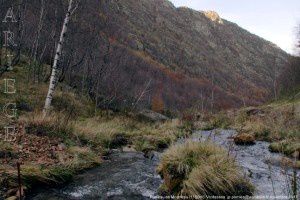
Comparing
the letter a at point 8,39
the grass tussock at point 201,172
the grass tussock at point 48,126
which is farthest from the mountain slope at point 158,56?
the grass tussock at point 48,126

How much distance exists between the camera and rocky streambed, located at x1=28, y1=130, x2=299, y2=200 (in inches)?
270

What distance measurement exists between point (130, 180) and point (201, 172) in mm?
2137

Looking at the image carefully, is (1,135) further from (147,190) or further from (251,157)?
(251,157)

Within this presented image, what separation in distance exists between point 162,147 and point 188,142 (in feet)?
20.0

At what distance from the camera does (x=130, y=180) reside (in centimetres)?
809

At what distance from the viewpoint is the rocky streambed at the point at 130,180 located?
22.5 ft

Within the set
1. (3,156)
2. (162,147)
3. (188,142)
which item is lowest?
(162,147)

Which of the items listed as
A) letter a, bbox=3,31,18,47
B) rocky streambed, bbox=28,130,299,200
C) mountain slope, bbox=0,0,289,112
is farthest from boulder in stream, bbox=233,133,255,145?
letter a, bbox=3,31,18,47

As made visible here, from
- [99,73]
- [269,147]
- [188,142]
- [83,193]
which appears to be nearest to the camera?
[83,193]

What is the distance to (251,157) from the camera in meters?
11.1

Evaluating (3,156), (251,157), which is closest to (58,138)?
(3,156)

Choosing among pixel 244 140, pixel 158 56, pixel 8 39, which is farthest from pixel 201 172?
pixel 158 56

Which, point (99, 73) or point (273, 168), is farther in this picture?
point (99, 73)

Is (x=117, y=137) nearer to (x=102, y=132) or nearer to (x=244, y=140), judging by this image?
(x=102, y=132)
